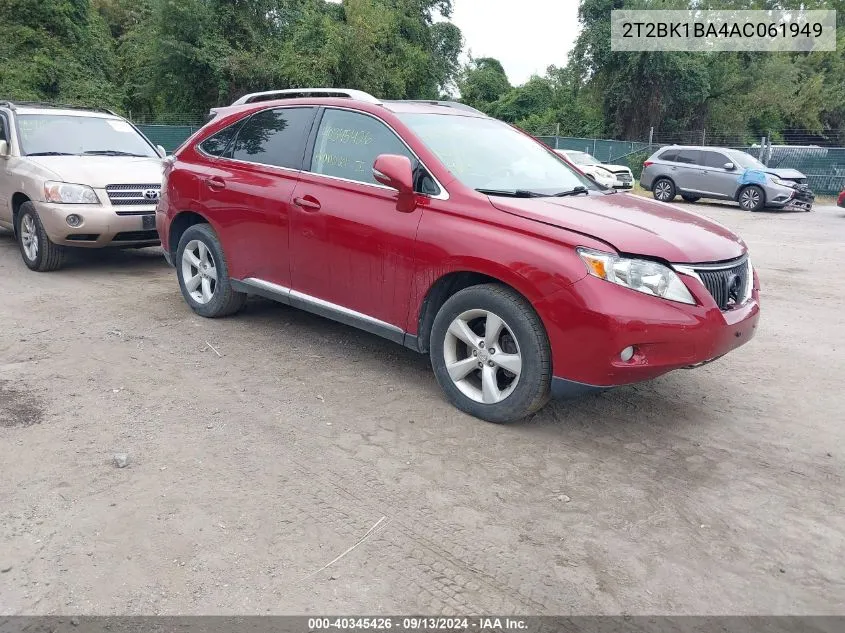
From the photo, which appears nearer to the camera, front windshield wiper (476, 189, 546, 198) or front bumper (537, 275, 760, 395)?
front bumper (537, 275, 760, 395)

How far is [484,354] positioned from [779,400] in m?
2.07

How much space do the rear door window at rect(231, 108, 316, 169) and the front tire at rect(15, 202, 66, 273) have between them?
3082 millimetres

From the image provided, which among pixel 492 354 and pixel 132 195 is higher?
pixel 132 195

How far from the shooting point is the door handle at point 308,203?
4.65m

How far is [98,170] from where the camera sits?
7.40 metres

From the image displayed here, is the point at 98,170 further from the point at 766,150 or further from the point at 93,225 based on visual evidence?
the point at 766,150

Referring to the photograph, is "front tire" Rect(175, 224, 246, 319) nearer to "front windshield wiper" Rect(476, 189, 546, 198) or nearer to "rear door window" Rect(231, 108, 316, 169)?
"rear door window" Rect(231, 108, 316, 169)

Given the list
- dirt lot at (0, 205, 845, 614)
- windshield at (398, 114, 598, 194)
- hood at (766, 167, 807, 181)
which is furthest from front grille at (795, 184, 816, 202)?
windshield at (398, 114, 598, 194)

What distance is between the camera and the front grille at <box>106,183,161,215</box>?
7.23 metres

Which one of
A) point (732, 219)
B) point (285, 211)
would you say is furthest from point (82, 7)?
point (285, 211)

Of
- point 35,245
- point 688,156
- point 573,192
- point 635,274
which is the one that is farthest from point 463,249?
point 688,156

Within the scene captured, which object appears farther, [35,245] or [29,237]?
[29,237]

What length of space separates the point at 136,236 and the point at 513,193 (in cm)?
479

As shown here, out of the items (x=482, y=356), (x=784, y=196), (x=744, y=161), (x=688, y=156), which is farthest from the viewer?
(x=688, y=156)
